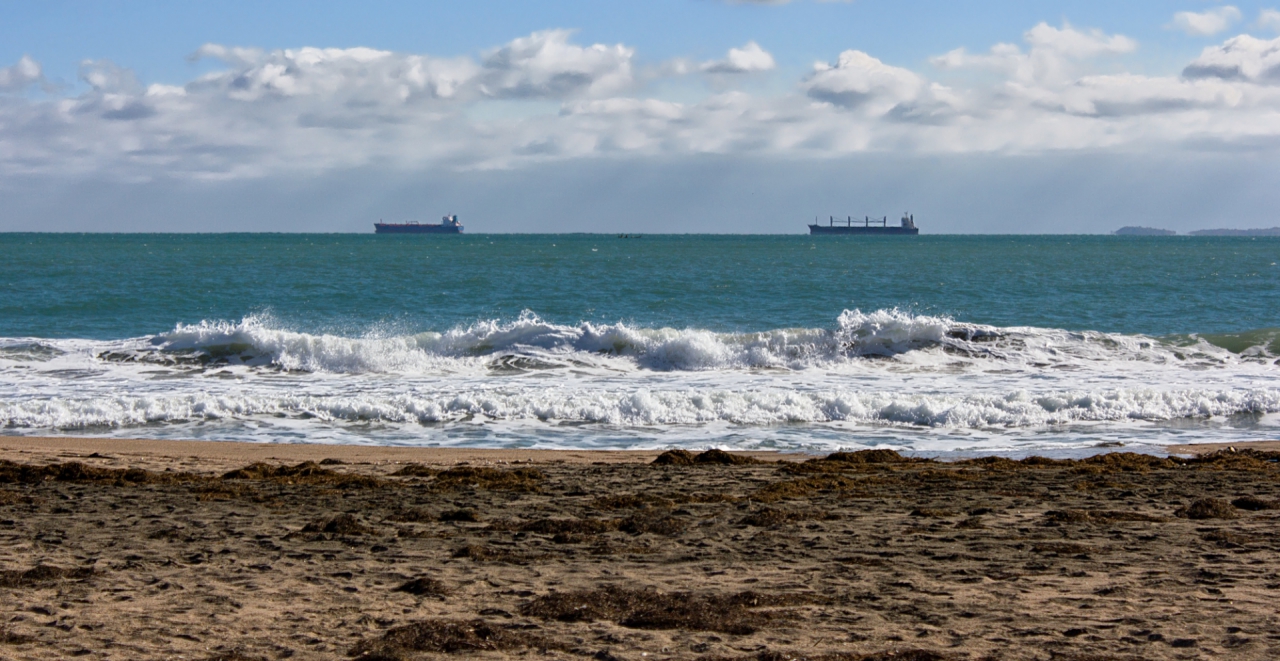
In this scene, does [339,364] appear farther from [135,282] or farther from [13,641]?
[135,282]

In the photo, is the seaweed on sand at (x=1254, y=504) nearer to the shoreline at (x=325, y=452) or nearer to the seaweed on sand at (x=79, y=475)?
the shoreline at (x=325, y=452)

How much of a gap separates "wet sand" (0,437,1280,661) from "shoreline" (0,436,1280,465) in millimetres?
965

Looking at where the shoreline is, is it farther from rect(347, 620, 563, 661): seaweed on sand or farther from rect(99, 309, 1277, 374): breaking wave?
rect(99, 309, 1277, 374): breaking wave

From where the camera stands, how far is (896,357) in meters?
22.0

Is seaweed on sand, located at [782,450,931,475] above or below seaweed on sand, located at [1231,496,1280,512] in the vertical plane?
below

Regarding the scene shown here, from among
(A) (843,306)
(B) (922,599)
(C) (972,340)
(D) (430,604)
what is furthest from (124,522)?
(A) (843,306)

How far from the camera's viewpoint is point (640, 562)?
6.41 m

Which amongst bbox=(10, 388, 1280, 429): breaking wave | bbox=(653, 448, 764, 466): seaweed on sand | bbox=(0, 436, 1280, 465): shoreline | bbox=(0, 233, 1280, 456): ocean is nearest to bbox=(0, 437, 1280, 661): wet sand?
bbox=(653, 448, 764, 466): seaweed on sand

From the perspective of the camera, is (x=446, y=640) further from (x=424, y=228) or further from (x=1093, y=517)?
(x=424, y=228)

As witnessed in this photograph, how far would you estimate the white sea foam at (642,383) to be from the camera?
1449cm

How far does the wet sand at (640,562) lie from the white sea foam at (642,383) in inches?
165

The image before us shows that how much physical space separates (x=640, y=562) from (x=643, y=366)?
49.1ft

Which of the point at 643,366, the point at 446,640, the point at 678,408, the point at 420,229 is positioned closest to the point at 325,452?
the point at 678,408

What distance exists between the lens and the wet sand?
4.90m
